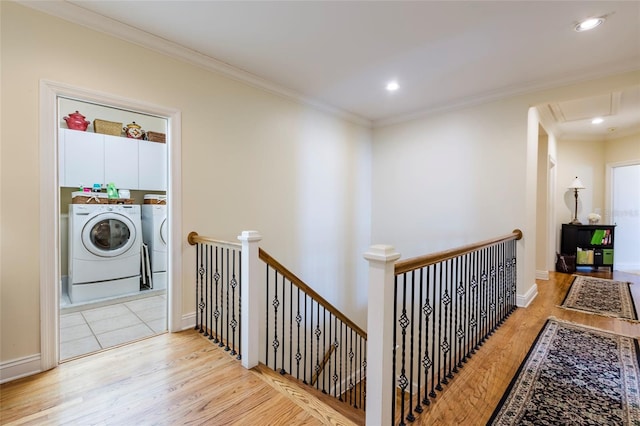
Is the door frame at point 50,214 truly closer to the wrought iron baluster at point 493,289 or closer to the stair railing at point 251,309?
the stair railing at point 251,309

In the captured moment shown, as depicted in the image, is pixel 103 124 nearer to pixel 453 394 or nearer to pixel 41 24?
pixel 41 24

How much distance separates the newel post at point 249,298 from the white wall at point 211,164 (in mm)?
878

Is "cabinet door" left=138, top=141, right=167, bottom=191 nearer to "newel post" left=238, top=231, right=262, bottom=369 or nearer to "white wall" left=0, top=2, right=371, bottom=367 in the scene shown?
"white wall" left=0, top=2, right=371, bottom=367

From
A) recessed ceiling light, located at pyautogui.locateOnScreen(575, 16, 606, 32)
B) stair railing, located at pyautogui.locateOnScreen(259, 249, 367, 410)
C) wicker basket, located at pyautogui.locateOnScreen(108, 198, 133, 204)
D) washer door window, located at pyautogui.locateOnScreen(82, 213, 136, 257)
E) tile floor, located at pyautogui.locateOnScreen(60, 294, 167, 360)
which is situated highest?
recessed ceiling light, located at pyautogui.locateOnScreen(575, 16, 606, 32)

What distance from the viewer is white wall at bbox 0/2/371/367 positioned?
197cm

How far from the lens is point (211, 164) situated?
9.69ft

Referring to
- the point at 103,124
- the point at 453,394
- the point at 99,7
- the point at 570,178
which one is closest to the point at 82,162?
the point at 103,124

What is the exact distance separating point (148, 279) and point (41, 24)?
3.21 meters

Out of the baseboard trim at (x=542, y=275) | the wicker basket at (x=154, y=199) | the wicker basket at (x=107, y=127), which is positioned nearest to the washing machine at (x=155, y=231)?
the wicker basket at (x=154, y=199)

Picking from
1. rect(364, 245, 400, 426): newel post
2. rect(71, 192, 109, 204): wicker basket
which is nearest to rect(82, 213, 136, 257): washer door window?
rect(71, 192, 109, 204): wicker basket

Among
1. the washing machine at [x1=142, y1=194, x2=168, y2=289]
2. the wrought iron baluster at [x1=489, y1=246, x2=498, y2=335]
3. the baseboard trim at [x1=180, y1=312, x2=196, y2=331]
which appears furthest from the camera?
the washing machine at [x1=142, y1=194, x2=168, y2=289]

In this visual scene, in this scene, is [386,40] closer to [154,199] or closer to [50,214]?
[50,214]

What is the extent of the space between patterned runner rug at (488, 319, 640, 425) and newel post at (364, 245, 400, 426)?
0.75m

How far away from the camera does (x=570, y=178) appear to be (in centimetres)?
578
